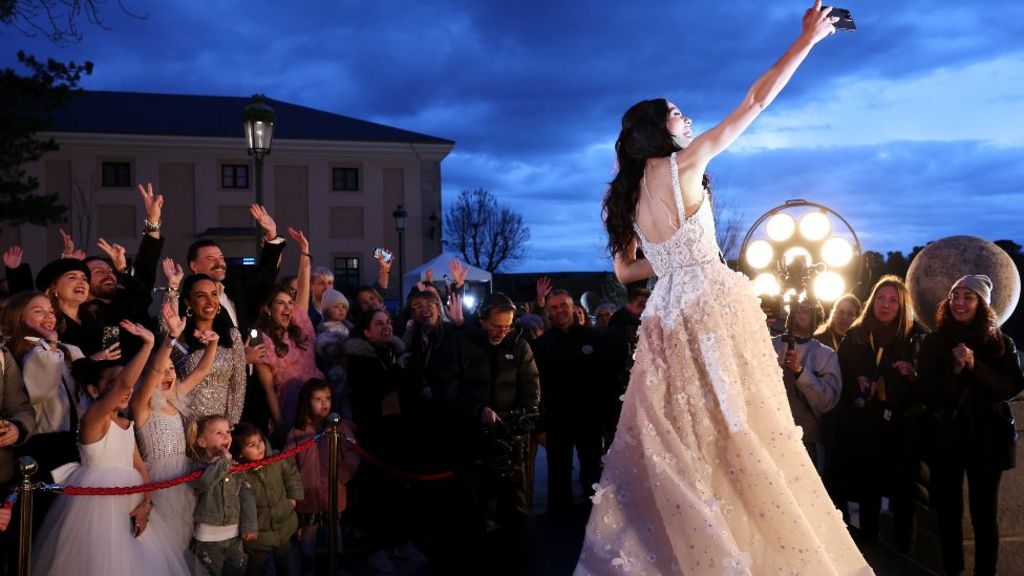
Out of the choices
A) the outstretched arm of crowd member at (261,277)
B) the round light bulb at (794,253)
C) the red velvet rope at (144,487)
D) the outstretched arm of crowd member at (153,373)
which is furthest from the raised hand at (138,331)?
the round light bulb at (794,253)

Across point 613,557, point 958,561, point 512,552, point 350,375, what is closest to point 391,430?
point 350,375

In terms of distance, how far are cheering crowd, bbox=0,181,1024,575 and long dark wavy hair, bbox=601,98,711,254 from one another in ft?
4.16

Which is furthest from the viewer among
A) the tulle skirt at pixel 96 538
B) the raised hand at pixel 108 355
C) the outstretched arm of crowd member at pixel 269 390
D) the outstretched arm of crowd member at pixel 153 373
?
the outstretched arm of crowd member at pixel 269 390

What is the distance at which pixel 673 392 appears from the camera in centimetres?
378

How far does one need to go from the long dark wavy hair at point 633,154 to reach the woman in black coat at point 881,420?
3.16 m

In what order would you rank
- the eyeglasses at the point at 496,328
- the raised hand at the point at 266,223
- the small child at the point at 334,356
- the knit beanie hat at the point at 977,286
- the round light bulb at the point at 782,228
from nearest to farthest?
the knit beanie hat at the point at 977,286 → the eyeglasses at the point at 496,328 → the raised hand at the point at 266,223 → the small child at the point at 334,356 → the round light bulb at the point at 782,228

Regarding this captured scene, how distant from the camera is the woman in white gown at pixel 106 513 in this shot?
4.57 meters

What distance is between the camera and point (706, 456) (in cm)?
368

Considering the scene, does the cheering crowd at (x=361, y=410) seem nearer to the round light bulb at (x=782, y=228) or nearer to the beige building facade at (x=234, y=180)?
the round light bulb at (x=782, y=228)

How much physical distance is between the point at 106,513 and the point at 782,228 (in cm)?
765

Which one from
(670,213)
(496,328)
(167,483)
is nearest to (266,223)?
(496,328)

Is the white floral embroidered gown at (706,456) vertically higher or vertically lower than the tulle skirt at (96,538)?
higher

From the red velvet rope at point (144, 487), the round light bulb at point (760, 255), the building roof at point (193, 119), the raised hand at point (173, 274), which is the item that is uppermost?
the building roof at point (193, 119)

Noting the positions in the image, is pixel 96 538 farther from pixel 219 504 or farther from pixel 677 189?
pixel 677 189
